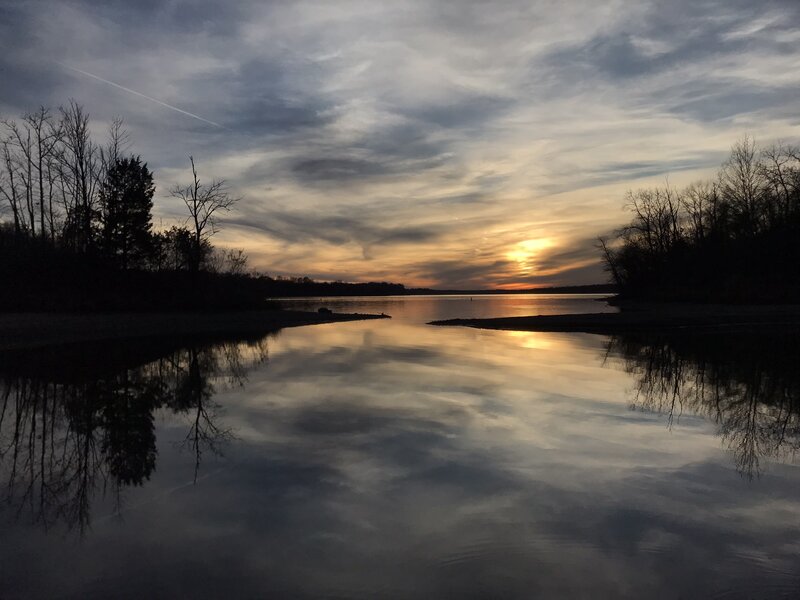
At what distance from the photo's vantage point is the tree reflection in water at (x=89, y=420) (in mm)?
7111

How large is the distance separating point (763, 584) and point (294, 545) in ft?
14.8

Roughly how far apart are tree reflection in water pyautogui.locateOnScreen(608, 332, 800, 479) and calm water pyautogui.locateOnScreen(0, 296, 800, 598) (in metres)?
0.11

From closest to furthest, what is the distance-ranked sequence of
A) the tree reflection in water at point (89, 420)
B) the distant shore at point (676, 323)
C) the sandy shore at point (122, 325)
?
the tree reflection in water at point (89, 420) < the sandy shore at point (122, 325) < the distant shore at point (676, 323)

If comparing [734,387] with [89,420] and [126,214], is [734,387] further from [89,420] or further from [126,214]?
[126,214]

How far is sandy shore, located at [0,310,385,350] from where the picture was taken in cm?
2784

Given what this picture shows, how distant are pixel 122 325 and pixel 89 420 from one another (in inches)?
1074

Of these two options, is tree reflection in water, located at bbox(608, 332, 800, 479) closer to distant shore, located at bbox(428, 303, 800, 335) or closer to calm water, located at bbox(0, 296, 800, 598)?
calm water, located at bbox(0, 296, 800, 598)

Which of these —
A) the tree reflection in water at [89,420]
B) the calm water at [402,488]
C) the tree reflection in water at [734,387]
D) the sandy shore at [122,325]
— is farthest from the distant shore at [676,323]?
the tree reflection in water at [89,420]

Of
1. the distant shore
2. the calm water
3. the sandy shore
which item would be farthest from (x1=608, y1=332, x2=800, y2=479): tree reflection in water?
the sandy shore

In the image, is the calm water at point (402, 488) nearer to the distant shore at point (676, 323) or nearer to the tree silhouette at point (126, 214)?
the distant shore at point (676, 323)

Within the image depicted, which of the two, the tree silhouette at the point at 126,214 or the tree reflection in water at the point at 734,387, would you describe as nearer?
the tree reflection in water at the point at 734,387

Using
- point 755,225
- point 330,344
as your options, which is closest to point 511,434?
point 330,344

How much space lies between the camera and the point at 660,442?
9.33 m

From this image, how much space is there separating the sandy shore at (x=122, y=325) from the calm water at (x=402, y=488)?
594 inches
